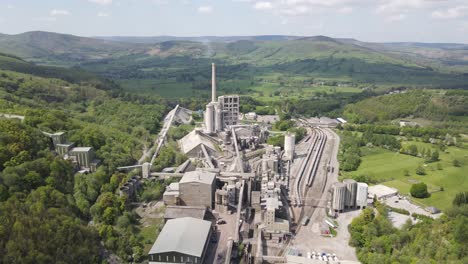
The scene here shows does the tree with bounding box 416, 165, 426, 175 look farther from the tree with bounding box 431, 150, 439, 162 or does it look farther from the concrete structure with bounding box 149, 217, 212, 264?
the concrete structure with bounding box 149, 217, 212, 264

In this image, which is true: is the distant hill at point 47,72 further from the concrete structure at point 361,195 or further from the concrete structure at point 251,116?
the concrete structure at point 361,195

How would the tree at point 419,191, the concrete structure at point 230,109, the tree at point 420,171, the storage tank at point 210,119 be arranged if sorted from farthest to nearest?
the concrete structure at point 230,109 → the storage tank at point 210,119 → the tree at point 420,171 → the tree at point 419,191

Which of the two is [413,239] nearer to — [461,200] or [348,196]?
[348,196]

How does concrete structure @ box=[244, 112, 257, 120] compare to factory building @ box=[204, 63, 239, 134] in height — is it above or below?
→ below

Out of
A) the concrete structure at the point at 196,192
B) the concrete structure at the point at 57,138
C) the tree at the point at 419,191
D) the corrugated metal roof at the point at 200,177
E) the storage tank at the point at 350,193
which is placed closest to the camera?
the concrete structure at the point at 196,192

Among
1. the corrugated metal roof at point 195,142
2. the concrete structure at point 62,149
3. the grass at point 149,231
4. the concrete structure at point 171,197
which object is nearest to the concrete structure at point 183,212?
the grass at point 149,231

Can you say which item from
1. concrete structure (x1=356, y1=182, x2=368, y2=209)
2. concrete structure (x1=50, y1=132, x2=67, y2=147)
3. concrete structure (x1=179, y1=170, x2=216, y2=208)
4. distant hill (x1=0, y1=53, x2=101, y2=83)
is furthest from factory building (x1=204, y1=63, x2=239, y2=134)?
distant hill (x1=0, y1=53, x2=101, y2=83)

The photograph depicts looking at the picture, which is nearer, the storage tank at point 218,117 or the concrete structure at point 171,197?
the concrete structure at point 171,197
